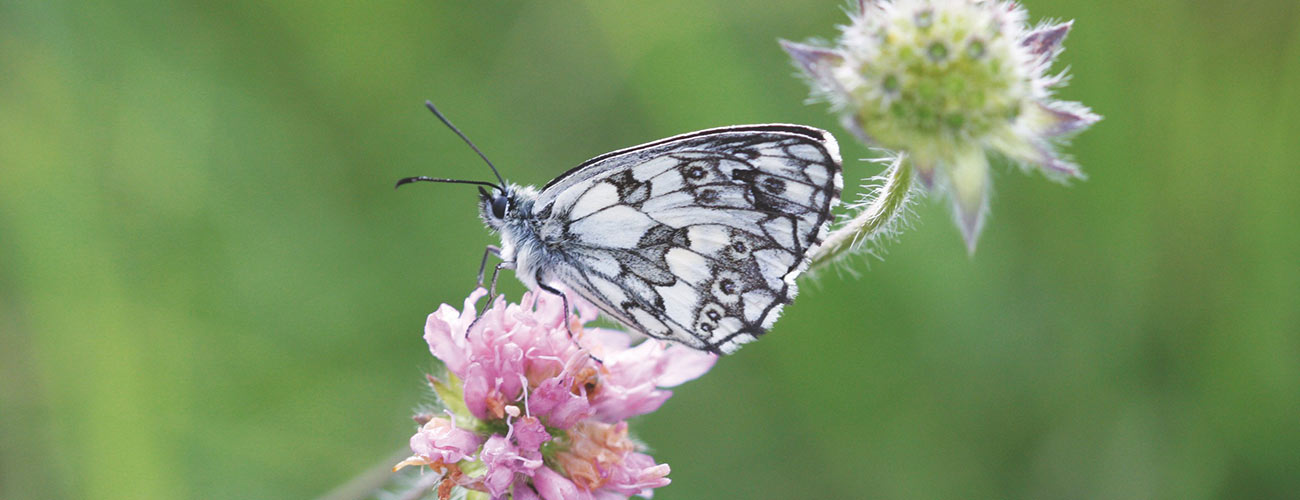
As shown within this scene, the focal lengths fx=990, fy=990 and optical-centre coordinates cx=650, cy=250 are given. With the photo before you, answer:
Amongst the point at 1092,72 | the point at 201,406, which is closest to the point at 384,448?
the point at 201,406

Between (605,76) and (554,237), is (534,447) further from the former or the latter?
(605,76)

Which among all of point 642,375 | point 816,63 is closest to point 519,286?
point 642,375

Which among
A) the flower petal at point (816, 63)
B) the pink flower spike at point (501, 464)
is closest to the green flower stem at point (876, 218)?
the flower petal at point (816, 63)

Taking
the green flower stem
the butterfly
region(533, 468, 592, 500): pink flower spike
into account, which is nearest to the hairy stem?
region(533, 468, 592, 500): pink flower spike

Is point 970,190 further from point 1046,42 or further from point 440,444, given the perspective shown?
point 440,444

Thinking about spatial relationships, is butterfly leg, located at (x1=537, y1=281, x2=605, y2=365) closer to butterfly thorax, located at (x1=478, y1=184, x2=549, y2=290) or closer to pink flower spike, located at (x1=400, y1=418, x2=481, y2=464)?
butterfly thorax, located at (x1=478, y1=184, x2=549, y2=290)

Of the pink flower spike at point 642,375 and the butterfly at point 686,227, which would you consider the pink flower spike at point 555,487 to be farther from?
the butterfly at point 686,227
